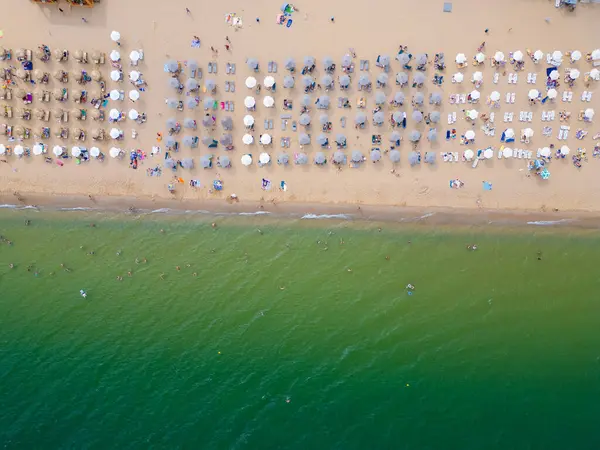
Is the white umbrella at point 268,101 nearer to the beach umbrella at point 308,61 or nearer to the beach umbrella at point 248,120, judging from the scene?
the beach umbrella at point 248,120

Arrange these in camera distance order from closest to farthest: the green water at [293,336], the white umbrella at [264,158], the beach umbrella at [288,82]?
1. the beach umbrella at [288,82]
2. the white umbrella at [264,158]
3. the green water at [293,336]

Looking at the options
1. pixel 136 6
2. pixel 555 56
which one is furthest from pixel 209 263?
pixel 555 56

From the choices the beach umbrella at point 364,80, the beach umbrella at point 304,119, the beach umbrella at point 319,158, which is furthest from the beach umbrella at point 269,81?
the beach umbrella at point 364,80

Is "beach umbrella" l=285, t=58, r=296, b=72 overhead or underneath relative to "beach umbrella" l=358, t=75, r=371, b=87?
overhead

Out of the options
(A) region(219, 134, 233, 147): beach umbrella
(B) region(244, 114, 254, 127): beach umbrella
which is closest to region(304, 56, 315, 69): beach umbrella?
(B) region(244, 114, 254, 127): beach umbrella

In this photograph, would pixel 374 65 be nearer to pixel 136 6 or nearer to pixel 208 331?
pixel 136 6

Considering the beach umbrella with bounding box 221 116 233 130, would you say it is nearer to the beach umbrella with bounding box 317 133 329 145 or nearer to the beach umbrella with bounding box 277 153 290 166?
the beach umbrella with bounding box 277 153 290 166

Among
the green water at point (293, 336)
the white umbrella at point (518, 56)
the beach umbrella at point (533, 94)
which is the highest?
the white umbrella at point (518, 56)
